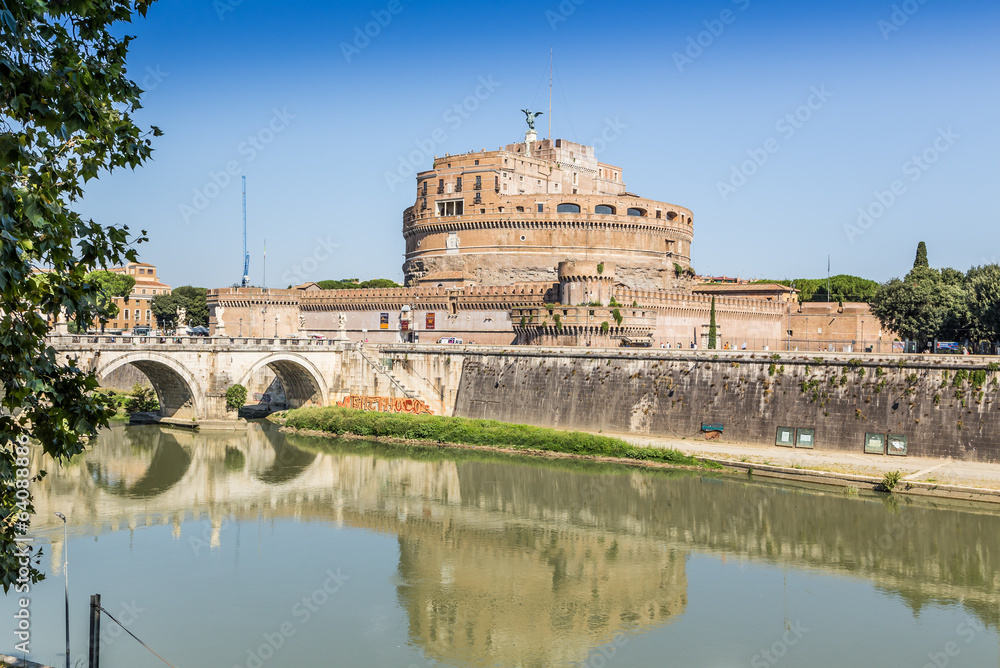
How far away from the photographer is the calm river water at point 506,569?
18.5 metres

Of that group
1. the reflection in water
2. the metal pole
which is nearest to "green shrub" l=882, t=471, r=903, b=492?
the reflection in water

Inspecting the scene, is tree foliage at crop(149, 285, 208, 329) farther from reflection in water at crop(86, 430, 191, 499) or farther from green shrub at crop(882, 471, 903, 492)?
green shrub at crop(882, 471, 903, 492)

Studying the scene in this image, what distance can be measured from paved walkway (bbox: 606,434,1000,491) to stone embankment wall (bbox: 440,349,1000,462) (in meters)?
0.59

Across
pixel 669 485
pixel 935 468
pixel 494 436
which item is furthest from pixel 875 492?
pixel 494 436

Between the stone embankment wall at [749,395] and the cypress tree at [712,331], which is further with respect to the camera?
the cypress tree at [712,331]

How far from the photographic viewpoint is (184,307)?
8606 centimetres

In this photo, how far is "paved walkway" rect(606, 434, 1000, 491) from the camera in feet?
103

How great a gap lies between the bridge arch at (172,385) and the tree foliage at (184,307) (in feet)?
126

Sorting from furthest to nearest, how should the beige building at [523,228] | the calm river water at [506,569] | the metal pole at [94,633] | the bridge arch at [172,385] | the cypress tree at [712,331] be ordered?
the beige building at [523,228] → the cypress tree at [712,331] → the bridge arch at [172,385] → the calm river water at [506,569] → the metal pole at [94,633]

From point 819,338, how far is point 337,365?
110 ft

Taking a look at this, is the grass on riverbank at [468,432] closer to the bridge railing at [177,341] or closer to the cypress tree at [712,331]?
the bridge railing at [177,341]

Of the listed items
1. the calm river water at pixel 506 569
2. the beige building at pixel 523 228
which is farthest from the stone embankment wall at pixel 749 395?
the beige building at pixel 523 228

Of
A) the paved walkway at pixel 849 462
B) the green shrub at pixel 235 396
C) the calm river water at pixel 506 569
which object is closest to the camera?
the calm river water at pixel 506 569

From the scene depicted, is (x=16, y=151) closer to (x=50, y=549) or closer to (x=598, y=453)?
(x=50, y=549)
